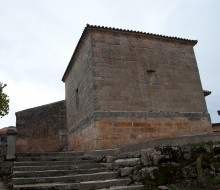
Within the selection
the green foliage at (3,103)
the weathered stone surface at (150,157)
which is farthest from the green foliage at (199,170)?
the green foliage at (3,103)

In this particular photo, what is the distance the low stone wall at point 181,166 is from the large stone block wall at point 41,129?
7666 millimetres

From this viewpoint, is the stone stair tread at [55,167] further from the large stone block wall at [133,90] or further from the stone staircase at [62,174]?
the large stone block wall at [133,90]

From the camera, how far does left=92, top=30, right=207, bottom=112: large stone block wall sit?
9062 mm

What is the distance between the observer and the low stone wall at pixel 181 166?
177 inches

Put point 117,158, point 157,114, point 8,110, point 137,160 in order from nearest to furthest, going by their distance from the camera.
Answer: point 137,160 < point 117,158 < point 157,114 < point 8,110

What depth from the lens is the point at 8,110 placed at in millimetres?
16438

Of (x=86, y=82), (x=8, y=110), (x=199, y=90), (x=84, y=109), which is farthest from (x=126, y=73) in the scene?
(x=8, y=110)

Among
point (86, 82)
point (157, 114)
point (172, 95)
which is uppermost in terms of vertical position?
point (86, 82)

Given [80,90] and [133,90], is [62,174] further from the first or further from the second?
[80,90]

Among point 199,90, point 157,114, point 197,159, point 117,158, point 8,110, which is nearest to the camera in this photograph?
point 197,159

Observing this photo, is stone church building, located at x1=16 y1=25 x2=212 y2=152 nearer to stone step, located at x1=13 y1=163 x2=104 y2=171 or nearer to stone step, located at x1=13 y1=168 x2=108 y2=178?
stone step, located at x1=13 y1=163 x2=104 y2=171

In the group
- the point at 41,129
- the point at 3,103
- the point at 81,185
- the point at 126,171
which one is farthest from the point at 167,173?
the point at 3,103

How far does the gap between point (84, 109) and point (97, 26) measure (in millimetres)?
3220

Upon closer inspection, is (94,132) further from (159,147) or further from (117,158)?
(159,147)
